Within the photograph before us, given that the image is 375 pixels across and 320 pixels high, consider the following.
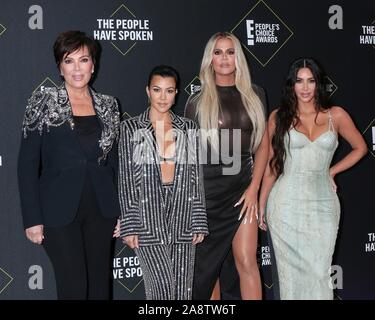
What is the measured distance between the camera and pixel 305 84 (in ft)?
10.7

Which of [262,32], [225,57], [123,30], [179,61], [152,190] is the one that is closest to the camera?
[152,190]

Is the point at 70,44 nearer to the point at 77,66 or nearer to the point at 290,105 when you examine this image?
the point at 77,66

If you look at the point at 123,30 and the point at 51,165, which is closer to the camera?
the point at 51,165

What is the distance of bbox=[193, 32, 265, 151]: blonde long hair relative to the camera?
3340 millimetres

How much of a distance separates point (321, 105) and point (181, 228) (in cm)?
112

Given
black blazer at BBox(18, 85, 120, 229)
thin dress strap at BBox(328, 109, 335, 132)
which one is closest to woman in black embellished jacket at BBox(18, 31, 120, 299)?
black blazer at BBox(18, 85, 120, 229)

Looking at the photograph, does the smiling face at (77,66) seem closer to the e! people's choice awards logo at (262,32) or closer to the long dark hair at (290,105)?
the long dark hair at (290,105)

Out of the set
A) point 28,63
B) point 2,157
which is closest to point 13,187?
point 2,157

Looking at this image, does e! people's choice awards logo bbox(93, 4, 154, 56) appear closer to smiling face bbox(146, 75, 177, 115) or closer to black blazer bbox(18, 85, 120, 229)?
smiling face bbox(146, 75, 177, 115)

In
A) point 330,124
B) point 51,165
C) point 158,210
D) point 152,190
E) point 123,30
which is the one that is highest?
point 123,30

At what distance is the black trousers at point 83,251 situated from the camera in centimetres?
274

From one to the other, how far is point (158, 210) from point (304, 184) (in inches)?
36.4

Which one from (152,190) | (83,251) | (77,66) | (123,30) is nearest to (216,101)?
(152,190)
